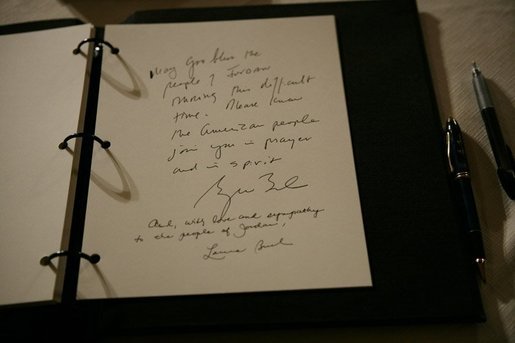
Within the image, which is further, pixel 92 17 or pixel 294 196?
pixel 92 17

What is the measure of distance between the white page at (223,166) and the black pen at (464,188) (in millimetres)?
140

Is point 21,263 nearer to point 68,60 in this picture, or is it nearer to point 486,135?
point 68,60

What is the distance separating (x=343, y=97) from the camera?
53 centimetres

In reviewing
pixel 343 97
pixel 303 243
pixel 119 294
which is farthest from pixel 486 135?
pixel 119 294

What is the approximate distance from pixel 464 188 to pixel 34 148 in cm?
61

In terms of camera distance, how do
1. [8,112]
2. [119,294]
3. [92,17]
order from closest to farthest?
[119,294], [8,112], [92,17]

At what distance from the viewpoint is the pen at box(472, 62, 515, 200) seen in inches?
19.2

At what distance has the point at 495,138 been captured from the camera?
51 cm

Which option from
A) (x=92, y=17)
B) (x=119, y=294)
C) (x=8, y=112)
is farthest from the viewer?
(x=92, y=17)

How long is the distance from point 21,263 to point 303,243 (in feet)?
1.18
